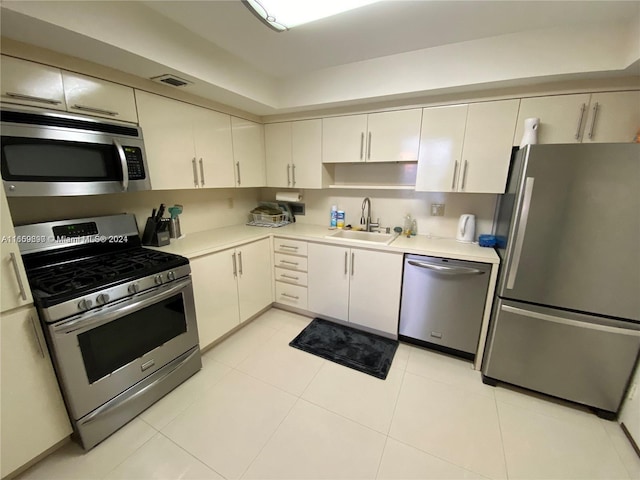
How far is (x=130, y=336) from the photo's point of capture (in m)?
1.52

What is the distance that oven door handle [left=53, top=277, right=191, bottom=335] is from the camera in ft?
4.10

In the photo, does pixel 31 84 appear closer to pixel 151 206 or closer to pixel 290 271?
pixel 151 206

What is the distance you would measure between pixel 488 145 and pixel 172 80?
92.7 inches

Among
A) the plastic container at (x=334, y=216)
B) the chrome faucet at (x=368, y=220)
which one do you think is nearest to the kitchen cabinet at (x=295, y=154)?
the plastic container at (x=334, y=216)

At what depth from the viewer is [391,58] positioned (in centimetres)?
201

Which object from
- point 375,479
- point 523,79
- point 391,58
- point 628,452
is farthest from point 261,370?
point 523,79

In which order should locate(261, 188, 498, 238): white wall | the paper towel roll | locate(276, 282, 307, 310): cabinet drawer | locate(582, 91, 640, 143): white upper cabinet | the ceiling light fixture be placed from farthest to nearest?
1. the paper towel roll
2. locate(276, 282, 307, 310): cabinet drawer
3. locate(261, 188, 498, 238): white wall
4. locate(582, 91, 640, 143): white upper cabinet
5. the ceiling light fixture

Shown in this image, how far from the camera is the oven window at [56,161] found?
128 centimetres

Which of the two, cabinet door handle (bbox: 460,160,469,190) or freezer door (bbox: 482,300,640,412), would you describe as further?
cabinet door handle (bbox: 460,160,469,190)

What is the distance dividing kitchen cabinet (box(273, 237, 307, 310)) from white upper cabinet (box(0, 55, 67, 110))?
1794 millimetres

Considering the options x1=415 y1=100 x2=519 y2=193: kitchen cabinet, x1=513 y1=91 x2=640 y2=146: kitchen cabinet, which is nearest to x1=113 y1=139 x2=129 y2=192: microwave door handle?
x1=415 y1=100 x2=519 y2=193: kitchen cabinet

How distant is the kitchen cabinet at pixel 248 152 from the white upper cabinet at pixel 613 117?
273cm

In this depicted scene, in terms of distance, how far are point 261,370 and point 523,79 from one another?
277 centimetres

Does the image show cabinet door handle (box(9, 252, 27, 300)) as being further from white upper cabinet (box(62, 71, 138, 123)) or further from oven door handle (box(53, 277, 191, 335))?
white upper cabinet (box(62, 71, 138, 123))
